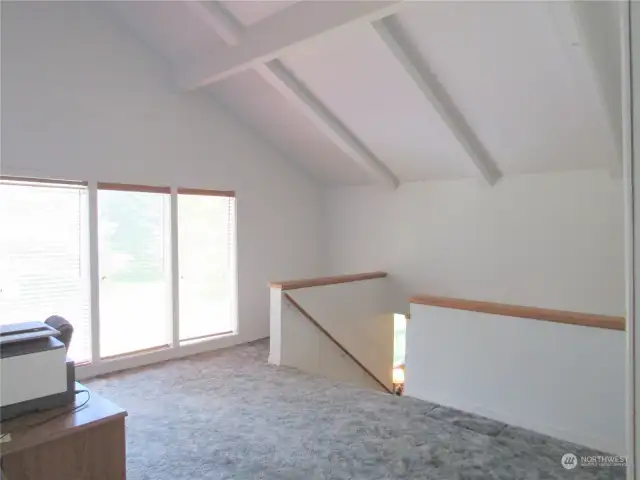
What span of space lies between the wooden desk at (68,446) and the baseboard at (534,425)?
244cm

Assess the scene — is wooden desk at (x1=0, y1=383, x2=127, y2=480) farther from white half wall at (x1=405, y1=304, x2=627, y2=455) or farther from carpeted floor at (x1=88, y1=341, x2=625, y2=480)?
Result: white half wall at (x1=405, y1=304, x2=627, y2=455)

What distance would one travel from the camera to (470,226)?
17.2ft

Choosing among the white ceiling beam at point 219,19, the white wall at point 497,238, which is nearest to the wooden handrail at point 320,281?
the white wall at point 497,238

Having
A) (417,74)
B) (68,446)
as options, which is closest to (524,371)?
(417,74)

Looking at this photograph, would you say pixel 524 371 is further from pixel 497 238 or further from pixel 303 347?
pixel 303 347

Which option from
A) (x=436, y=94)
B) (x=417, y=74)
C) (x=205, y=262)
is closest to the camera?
(x=417, y=74)

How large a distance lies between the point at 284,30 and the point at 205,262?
269 cm

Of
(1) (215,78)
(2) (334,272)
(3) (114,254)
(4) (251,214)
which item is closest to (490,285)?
(2) (334,272)

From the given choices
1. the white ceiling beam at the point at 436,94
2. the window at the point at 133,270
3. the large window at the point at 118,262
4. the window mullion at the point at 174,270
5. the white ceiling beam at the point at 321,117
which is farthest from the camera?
the window mullion at the point at 174,270

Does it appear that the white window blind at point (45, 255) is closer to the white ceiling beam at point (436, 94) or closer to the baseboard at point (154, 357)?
the baseboard at point (154, 357)

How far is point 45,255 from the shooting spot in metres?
4.09

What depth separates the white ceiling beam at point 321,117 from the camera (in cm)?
425

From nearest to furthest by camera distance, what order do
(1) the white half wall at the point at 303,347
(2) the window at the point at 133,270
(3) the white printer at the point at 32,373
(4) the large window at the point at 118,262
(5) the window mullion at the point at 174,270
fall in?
(3) the white printer at the point at 32,373
(4) the large window at the point at 118,262
(2) the window at the point at 133,270
(1) the white half wall at the point at 303,347
(5) the window mullion at the point at 174,270

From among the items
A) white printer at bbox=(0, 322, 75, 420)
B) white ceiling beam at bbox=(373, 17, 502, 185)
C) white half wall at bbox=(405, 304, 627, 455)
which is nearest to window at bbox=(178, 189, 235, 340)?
white half wall at bbox=(405, 304, 627, 455)
